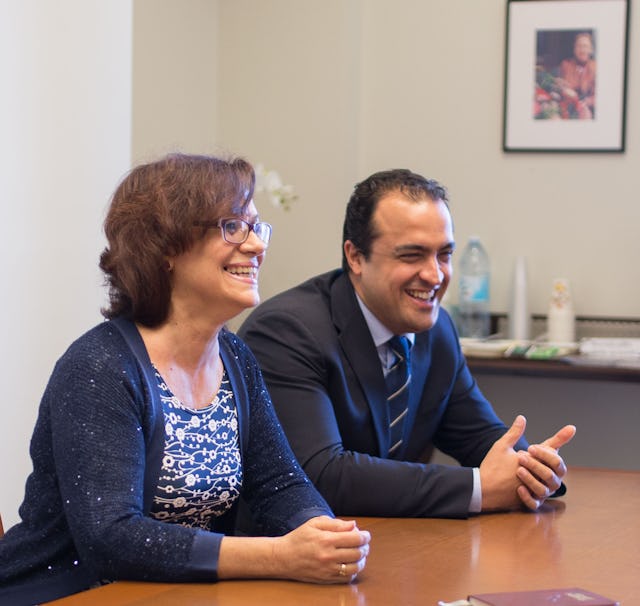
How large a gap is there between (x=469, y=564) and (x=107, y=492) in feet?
1.86

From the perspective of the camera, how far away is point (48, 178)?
2.88 m

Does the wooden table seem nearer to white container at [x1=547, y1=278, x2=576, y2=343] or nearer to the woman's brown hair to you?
the woman's brown hair

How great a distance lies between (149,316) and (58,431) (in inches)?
11.0

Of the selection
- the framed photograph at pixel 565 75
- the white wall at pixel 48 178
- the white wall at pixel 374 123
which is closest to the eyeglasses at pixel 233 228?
the white wall at pixel 48 178

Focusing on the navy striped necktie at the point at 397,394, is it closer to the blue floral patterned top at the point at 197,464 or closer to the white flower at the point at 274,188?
the blue floral patterned top at the point at 197,464

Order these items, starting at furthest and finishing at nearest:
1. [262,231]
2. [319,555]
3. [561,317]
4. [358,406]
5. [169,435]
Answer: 1. [561,317]
2. [358,406]
3. [262,231]
4. [169,435]
5. [319,555]

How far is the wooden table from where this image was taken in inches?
57.8

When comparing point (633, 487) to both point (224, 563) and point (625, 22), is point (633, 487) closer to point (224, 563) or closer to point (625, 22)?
A: point (224, 563)

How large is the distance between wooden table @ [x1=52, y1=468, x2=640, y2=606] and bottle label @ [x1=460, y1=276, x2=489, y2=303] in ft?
6.01

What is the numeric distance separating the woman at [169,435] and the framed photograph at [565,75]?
7.77 feet

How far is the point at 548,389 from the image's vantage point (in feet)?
13.3

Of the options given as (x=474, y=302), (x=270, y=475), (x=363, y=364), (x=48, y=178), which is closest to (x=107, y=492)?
(x=270, y=475)

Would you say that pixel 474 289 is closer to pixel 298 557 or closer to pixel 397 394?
pixel 397 394

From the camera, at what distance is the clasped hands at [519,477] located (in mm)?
2053
